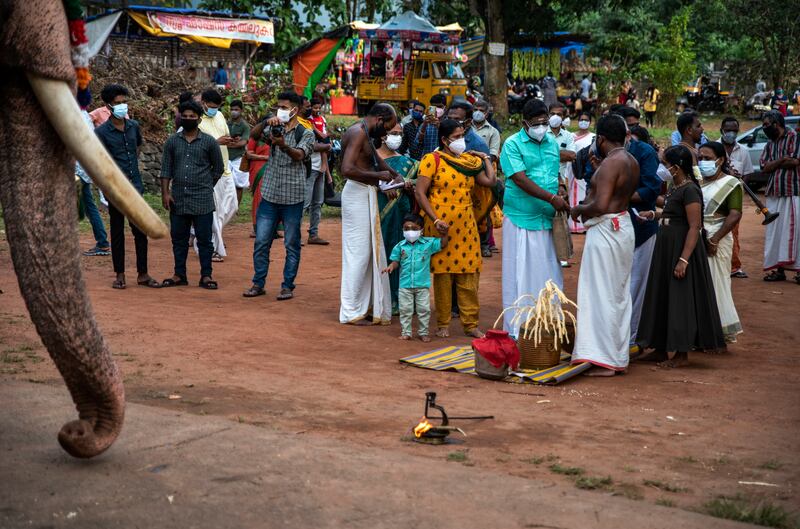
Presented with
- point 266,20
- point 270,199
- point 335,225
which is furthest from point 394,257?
point 266,20

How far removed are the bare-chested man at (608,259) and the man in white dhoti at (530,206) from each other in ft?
2.11

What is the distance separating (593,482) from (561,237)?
3.62 metres

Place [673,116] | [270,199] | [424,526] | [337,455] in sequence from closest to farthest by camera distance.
Answer: [424,526] → [337,455] → [270,199] → [673,116]

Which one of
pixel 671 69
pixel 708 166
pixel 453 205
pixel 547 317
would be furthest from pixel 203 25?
pixel 547 317

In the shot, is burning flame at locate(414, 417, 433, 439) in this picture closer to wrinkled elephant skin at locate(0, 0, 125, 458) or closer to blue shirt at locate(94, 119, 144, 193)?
wrinkled elephant skin at locate(0, 0, 125, 458)

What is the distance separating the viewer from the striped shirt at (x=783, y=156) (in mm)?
12039

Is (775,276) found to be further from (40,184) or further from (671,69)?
(671,69)

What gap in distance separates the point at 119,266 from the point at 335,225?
5.81 metres

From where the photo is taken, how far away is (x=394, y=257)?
345 inches

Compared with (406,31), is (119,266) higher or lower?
lower

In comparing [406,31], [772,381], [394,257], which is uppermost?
[406,31]

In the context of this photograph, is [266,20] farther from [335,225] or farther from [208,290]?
[208,290]

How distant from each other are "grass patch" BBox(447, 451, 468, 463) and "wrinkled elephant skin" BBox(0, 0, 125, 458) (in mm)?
2034

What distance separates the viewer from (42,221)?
375cm
